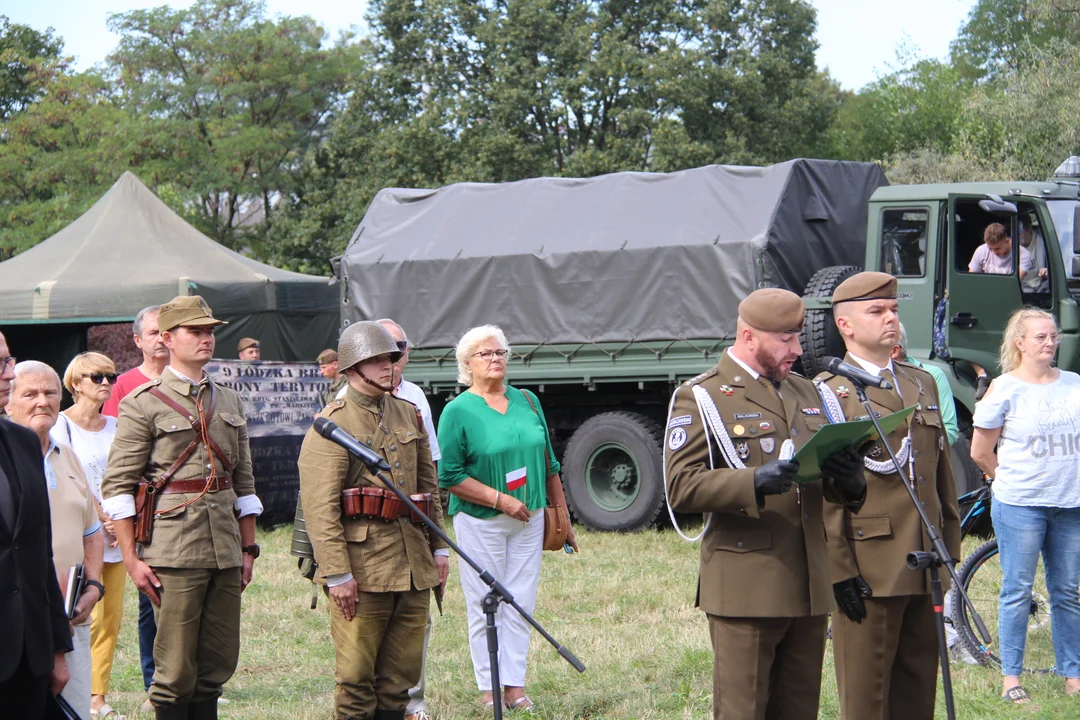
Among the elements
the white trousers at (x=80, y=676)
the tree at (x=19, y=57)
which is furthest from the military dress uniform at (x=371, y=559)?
the tree at (x=19, y=57)

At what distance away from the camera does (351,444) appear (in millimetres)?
4496

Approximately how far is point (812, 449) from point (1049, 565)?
10.7 feet

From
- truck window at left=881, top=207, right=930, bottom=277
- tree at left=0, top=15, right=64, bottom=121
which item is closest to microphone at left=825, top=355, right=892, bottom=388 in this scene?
truck window at left=881, top=207, right=930, bottom=277

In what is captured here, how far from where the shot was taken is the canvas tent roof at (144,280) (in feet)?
56.2

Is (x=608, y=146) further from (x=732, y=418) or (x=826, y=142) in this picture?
(x=732, y=418)

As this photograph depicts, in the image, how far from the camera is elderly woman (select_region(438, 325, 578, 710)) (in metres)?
6.39

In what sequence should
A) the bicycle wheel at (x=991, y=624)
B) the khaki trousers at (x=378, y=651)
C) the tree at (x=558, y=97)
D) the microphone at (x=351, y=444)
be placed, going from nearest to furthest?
the microphone at (x=351, y=444)
the khaki trousers at (x=378, y=651)
the bicycle wheel at (x=991, y=624)
the tree at (x=558, y=97)

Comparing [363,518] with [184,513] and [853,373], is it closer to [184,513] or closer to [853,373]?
[184,513]

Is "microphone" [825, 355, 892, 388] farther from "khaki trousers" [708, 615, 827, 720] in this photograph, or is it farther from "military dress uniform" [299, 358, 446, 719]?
"military dress uniform" [299, 358, 446, 719]

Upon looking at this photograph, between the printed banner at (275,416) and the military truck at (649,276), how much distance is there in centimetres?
98

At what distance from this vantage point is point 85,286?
1722cm

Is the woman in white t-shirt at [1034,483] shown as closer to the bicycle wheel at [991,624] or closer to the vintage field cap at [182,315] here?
the bicycle wheel at [991,624]

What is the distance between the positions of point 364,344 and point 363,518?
2.27ft

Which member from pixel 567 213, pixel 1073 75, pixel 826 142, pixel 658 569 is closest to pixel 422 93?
pixel 826 142
